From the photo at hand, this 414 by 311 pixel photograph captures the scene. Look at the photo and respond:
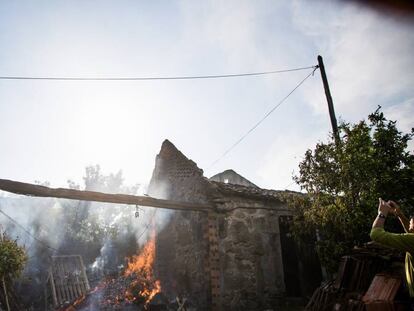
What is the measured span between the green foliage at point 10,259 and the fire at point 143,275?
15.7 ft

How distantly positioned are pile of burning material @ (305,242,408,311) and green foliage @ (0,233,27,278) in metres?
7.83

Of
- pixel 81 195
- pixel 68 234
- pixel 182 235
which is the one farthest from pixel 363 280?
pixel 68 234

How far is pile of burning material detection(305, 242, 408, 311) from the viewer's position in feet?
15.5

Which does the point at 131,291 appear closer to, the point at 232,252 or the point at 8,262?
the point at 232,252

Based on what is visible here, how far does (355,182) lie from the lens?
271 inches

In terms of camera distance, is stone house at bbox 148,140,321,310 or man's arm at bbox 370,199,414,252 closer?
man's arm at bbox 370,199,414,252

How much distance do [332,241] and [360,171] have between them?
74.5 inches

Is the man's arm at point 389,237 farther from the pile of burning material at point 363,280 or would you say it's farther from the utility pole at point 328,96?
the utility pole at point 328,96

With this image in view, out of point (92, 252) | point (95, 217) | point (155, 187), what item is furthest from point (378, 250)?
point (95, 217)

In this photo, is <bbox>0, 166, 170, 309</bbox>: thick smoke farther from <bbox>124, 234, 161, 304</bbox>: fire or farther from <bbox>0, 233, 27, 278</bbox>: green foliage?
<bbox>0, 233, 27, 278</bbox>: green foliage

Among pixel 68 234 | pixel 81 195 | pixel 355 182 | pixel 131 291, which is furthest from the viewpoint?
pixel 68 234

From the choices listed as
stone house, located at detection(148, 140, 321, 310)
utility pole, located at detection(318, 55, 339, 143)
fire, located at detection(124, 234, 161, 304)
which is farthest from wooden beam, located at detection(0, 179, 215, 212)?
utility pole, located at detection(318, 55, 339, 143)

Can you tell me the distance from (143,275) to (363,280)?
10.8m

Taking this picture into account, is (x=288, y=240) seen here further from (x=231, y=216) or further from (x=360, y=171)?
(x=360, y=171)
